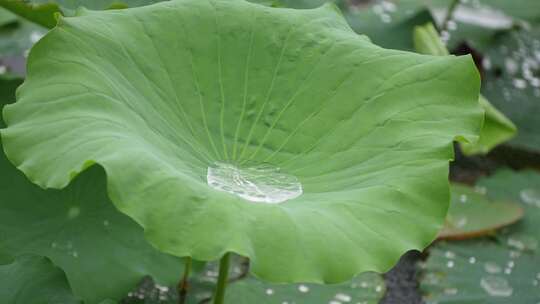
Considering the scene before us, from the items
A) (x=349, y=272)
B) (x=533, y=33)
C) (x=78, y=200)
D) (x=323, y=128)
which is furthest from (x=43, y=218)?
(x=533, y=33)

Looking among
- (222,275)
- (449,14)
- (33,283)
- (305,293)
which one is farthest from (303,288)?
(449,14)

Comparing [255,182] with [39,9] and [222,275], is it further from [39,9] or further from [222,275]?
[39,9]

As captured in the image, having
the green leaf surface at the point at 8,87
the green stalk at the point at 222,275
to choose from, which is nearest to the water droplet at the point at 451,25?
the green leaf surface at the point at 8,87

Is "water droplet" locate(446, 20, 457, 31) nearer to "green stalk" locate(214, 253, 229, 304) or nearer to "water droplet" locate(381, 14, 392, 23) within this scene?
"water droplet" locate(381, 14, 392, 23)

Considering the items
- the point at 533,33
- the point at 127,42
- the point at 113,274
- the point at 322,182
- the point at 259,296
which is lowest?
the point at 533,33

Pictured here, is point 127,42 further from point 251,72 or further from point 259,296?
point 259,296

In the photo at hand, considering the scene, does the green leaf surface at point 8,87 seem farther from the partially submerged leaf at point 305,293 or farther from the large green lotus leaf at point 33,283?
the partially submerged leaf at point 305,293

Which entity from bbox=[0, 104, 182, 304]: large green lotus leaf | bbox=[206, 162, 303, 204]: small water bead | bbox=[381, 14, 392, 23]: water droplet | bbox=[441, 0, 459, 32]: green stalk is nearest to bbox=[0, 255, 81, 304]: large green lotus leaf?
bbox=[0, 104, 182, 304]: large green lotus leaf
